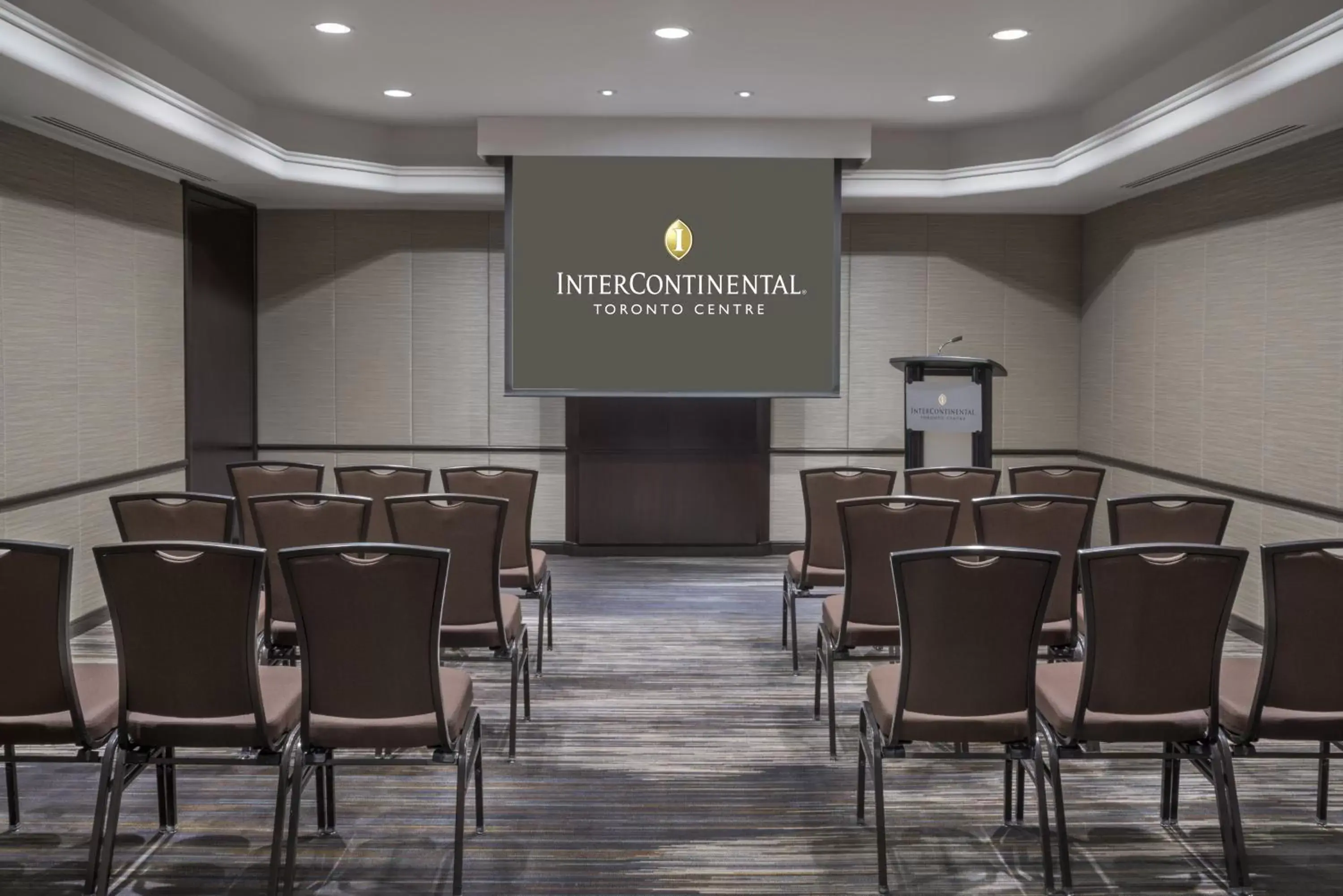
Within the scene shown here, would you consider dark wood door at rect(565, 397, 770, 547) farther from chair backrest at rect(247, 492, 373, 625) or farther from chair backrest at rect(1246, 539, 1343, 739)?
chair backrest at rect(1246, 539, 1343, 739)

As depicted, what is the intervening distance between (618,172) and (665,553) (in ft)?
10.1

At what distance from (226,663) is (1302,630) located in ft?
9.83

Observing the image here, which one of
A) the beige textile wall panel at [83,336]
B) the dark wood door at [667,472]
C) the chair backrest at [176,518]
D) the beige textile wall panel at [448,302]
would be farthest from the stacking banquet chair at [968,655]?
the beige textile wall panel at [448,302]

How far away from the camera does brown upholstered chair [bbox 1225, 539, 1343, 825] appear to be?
312cm

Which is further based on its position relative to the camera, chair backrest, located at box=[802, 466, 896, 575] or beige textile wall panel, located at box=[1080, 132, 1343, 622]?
beige textile wall panel, located at box=[1080, 132, 1343, 622]

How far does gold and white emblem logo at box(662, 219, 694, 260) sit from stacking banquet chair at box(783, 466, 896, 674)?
130 inches

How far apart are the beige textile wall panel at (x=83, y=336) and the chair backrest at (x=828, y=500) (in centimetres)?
382

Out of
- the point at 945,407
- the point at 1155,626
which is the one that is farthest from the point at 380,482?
the point at 945,407

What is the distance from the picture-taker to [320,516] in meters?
4.33

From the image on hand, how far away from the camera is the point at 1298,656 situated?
→ 126 inches

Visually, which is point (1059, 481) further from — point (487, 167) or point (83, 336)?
point (83, 336)

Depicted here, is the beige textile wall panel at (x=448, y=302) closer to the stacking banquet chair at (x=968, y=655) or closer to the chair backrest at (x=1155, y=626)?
the stacking banquet chair at (x=968, y=655)

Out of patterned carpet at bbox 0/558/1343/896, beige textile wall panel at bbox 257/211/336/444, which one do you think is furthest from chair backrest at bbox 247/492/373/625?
beige textile wall panel at bbox 257/211/336/444

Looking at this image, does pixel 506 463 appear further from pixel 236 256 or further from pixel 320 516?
pixel 320 516
